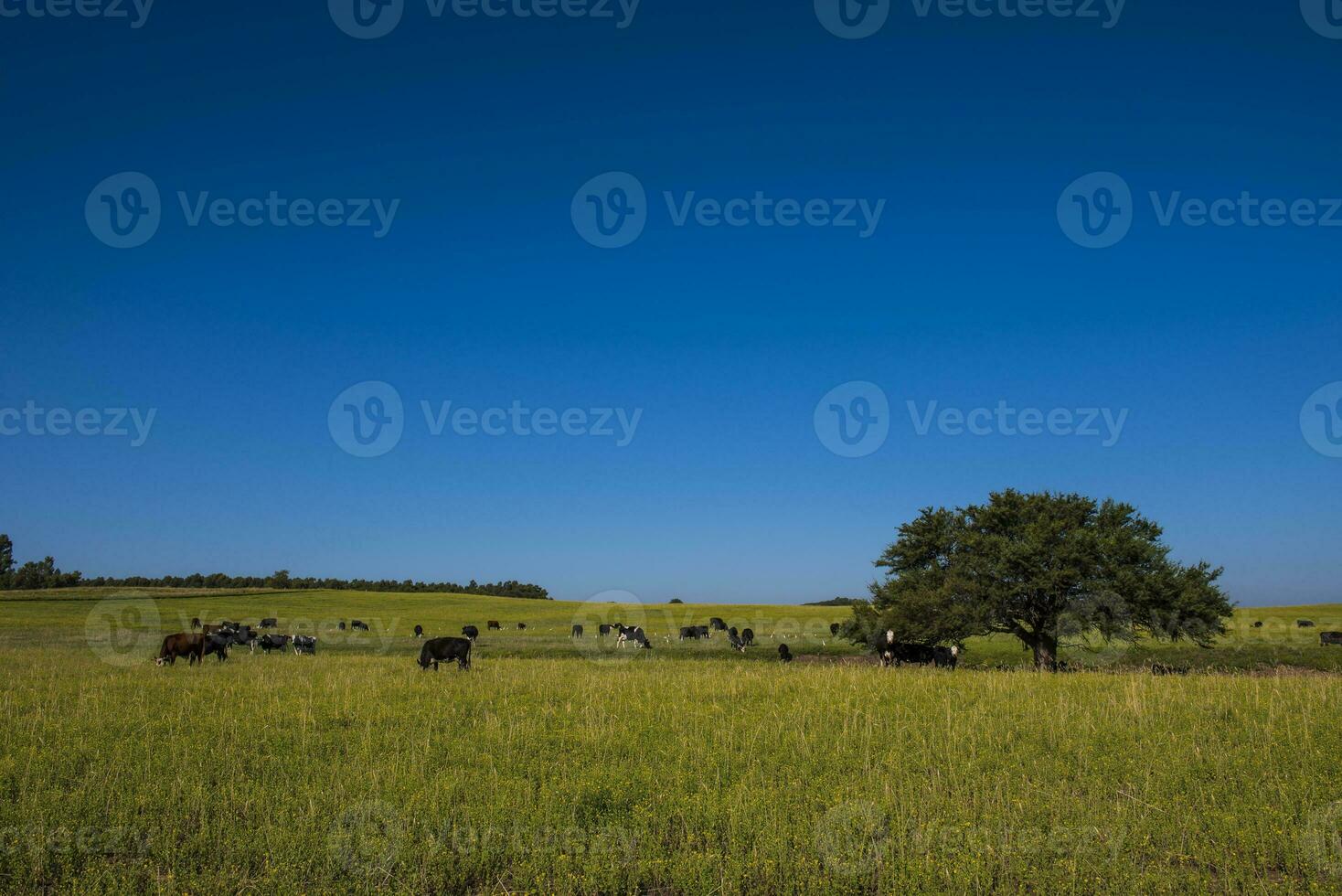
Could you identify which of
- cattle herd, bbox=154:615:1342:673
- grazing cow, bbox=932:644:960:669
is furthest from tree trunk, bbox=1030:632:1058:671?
cattle herd, bbox=154:615:1342:673

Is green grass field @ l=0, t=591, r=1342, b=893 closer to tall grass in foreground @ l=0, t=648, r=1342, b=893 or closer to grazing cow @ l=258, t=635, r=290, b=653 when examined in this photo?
tall grass in foreground @ l=0, t=648, r=1342, b=893

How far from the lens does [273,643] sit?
132 ft

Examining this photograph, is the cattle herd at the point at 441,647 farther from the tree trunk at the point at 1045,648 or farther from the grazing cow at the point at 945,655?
the tree trunk at the point at 1045,648

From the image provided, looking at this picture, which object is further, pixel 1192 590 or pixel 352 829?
pixel 1192 590

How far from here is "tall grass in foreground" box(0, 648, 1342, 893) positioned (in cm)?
708

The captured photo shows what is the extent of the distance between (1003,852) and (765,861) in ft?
7.54

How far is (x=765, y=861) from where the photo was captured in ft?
23.8

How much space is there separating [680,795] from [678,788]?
0.29m

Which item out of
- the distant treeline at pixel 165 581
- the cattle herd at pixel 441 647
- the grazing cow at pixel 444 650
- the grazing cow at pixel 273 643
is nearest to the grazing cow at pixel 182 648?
the cattle herd at pixel 441 647

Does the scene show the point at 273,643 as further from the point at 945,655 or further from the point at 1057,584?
the point at 1057,584

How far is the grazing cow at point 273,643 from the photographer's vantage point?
39.8 m

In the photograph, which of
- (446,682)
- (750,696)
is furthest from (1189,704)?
(446,682)

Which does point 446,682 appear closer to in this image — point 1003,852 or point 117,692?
point 117,692

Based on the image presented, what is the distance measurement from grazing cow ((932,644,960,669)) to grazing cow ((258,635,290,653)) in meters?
32.8
